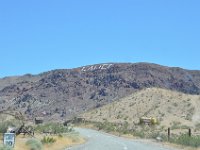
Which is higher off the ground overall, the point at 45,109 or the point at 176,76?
the point at 176,76

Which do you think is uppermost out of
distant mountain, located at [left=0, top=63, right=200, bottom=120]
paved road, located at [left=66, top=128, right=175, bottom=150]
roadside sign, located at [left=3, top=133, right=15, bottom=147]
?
distant mountain, located at [left=0, top=63, right=200, bottom=120]

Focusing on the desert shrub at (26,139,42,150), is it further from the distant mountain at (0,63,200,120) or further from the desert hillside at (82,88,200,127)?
the distant mountain at (0,63,200,120)

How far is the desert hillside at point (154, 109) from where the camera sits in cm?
10106

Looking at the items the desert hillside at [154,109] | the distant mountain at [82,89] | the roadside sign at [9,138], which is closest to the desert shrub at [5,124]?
the roadside sign at [9,138]

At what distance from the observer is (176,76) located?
654 feet

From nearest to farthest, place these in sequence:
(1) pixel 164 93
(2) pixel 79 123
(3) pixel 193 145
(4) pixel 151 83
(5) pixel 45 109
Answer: (3) pixel 193 145 → (2) pixel 79 123 → (1) pixel 164 93 → (5) pixel 45 109 → (4) pixel 151 83

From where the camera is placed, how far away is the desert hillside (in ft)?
332

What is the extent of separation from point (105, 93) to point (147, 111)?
227 feet

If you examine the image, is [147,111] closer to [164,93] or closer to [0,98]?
[164,93]

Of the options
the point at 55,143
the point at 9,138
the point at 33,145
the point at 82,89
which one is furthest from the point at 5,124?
the point at 82,89

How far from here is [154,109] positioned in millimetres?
112250

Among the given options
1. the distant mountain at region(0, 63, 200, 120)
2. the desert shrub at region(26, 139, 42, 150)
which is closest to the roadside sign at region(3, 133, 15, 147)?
the desert shrub at region(26, 139, 42, 150)

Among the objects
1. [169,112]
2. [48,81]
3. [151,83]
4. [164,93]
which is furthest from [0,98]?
[169,112]

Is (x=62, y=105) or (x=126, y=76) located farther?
(x=126, y=76)
